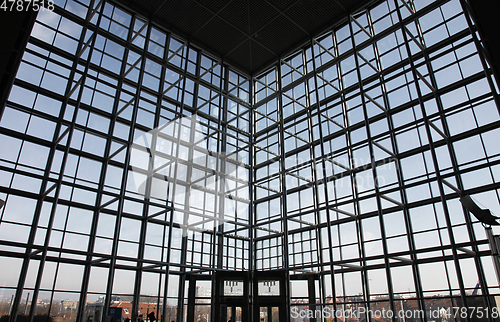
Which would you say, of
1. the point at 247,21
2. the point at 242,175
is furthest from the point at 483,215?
the point at 247,21

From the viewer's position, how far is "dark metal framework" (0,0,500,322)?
1588cm

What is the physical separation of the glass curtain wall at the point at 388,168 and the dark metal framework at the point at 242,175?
96 millimetres

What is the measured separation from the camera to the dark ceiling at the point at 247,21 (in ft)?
70.9

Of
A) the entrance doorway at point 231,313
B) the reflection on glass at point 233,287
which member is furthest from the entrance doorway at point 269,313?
the reflection on glass at point 233,287

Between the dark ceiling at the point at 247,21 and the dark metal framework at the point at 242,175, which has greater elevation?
the dark ceiling at the point at 247,21

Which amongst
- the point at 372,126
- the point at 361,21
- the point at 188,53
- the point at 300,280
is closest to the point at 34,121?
the point at 188,53

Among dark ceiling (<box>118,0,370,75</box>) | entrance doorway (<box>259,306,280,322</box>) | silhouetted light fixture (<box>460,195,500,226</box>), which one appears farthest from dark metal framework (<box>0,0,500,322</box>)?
silhouetted light fixture (<box>460,195,500,226</box>)

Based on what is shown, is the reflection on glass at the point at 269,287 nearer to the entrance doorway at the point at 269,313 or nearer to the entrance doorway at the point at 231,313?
the entrance doorway at the point at 269,313

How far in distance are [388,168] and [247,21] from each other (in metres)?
13.5

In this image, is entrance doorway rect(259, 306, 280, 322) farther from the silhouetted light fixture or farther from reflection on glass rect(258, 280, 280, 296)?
the silhouetted light fixture

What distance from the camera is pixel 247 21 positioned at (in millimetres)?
22828

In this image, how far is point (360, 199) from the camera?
18.6 metres

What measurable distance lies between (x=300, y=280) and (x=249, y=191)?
7745mm

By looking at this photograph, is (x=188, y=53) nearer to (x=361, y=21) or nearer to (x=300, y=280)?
(x=361, y=21)
